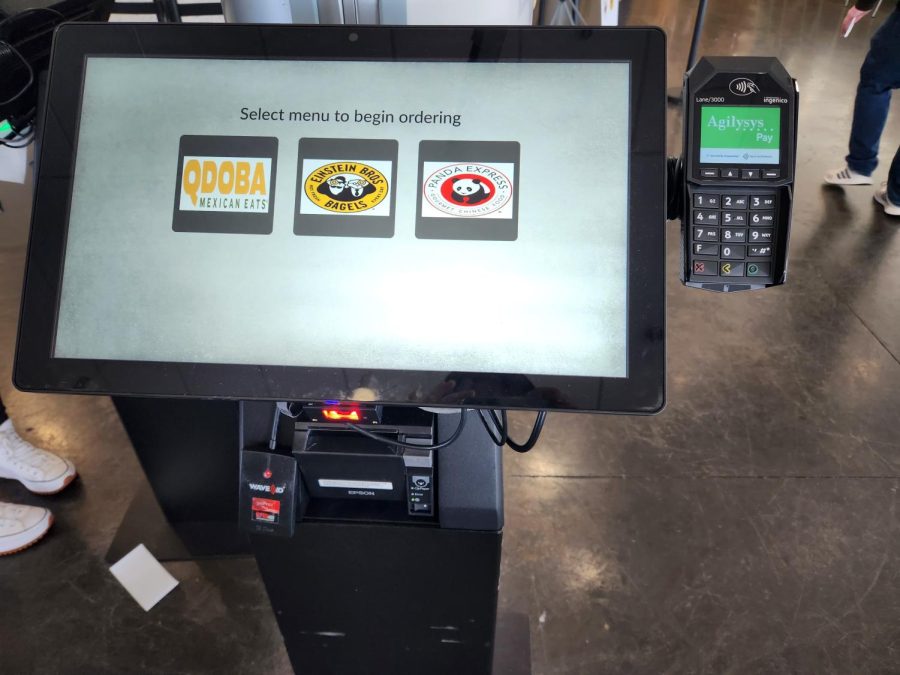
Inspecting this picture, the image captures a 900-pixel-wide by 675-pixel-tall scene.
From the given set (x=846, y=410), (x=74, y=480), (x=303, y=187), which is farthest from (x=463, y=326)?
(x=846, y=410)

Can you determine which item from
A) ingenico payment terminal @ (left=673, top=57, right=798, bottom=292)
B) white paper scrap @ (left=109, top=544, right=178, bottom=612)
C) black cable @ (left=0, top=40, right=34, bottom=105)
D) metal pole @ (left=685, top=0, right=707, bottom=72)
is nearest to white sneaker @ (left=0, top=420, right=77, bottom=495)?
white paper scrap @ (left=109, top=544, right=178, bottom=612)

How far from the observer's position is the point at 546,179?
63cm

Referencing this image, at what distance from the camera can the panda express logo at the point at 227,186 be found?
2.11 feet

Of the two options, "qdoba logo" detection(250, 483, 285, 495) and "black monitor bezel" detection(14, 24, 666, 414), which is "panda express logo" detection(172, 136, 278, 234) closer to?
"black monitor bezel" detection(14, 24, 666, 414)

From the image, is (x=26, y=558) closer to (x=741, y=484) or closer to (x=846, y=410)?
(x=741, y=484)

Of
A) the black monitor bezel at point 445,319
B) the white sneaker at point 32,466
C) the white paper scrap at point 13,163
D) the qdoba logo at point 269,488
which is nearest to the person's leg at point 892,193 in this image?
the black monitor bezel at point 445,319

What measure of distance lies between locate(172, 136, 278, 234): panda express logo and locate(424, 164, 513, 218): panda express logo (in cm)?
17

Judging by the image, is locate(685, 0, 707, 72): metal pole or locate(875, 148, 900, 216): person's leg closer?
locate(875, 148, 900, 216): person's leg

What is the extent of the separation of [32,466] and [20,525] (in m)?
0.18

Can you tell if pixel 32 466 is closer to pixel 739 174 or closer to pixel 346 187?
pixel 346 187

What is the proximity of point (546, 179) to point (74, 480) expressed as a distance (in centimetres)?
167

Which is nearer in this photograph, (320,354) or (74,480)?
(320,354)

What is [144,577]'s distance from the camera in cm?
153

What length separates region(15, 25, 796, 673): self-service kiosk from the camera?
62cm
